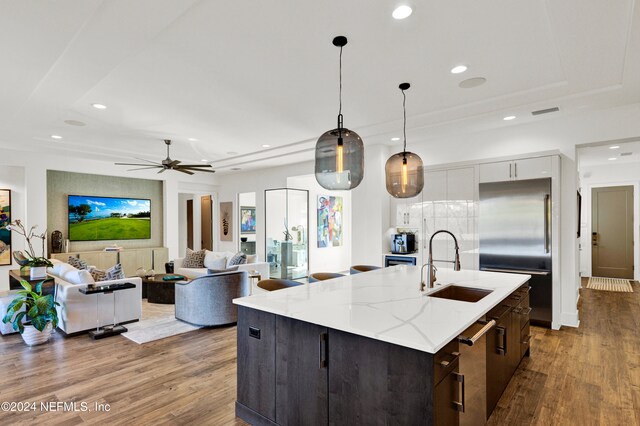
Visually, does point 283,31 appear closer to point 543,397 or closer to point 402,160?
point 402,160

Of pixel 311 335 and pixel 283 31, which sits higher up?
pixel 283 31

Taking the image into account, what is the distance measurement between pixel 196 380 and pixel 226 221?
22.3ft

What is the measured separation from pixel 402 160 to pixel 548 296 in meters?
2.94

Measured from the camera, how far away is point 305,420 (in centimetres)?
202

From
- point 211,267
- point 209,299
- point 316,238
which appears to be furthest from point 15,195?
point 316,238

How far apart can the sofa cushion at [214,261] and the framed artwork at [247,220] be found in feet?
6.67

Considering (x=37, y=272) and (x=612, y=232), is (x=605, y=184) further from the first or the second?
(x=37, y=272)

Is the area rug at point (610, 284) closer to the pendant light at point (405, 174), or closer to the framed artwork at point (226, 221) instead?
the pendant light at point (405, 174)

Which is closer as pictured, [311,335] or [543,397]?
[311,335]

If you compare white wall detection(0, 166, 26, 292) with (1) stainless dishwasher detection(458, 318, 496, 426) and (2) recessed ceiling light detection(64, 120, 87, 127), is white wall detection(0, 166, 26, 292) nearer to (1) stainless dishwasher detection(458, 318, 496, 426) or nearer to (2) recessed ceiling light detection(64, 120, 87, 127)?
(2) recessed ceiling light detection(64, 120, 87, 127)

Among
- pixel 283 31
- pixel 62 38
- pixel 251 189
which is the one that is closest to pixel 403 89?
pixel 283 31

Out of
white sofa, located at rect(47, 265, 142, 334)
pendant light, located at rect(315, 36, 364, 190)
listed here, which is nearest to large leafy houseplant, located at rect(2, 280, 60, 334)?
white sofa, located at rect(47, 265, 142, 334)

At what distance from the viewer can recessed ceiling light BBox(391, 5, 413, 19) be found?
2240 millimetres

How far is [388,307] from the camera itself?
219 centimetres
